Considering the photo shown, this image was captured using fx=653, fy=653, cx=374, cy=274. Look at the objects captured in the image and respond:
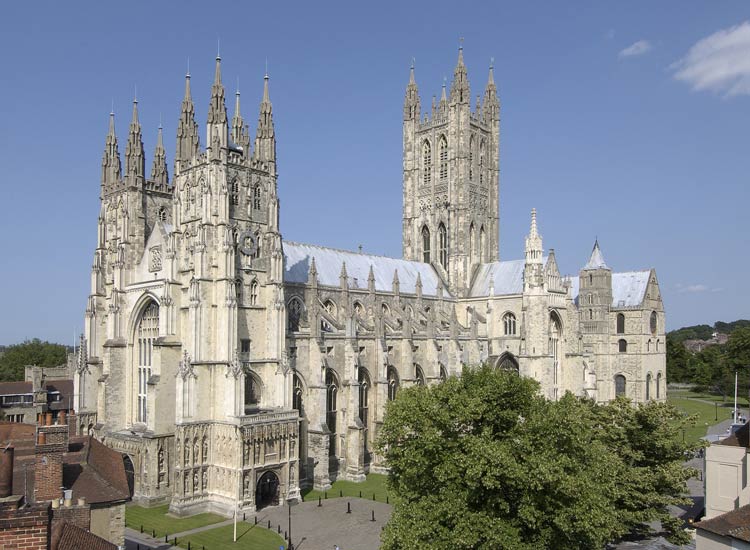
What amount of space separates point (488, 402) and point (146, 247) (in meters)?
35.7

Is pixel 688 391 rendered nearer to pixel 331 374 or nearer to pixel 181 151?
pixel 331 374

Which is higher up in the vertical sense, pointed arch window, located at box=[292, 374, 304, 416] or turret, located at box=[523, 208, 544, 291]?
turret, located at box=[523, 208, 544, 291]

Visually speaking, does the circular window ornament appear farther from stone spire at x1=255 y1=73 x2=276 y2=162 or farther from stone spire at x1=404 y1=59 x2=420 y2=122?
stone spire at x1=404 y1=59 x2=420 y2=122

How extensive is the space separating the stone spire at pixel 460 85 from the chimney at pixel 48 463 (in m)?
59.8

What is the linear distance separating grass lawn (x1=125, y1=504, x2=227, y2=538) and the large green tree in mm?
17630

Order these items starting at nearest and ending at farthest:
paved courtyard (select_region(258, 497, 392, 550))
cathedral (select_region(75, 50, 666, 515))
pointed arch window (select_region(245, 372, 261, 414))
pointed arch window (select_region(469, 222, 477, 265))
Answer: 1. paved courtyard (select_region(258, 497, 392, 550))
2. cathedral (select_region(75, 50, 666, 515))
3. pointed arch window (select_region(245, 372, 261, 414))
4. pointed arch window (select_region(469, 222, 477, 265))

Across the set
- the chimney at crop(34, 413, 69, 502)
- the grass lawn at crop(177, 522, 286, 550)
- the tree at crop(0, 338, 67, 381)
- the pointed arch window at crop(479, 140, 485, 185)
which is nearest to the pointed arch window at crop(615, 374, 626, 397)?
the pointed arch window at crop(479, 140, 485, 185)

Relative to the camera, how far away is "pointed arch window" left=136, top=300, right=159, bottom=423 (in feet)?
168

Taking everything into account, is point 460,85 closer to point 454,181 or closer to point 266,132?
point 454,181

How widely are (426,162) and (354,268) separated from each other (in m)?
19.5

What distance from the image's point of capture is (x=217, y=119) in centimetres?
4778

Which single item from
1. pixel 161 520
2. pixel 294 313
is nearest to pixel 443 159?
pixel 294 313

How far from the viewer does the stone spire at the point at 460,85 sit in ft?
241

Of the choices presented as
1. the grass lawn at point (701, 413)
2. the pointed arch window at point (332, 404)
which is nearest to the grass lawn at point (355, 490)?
the pointed arch window at point (332, 404)
